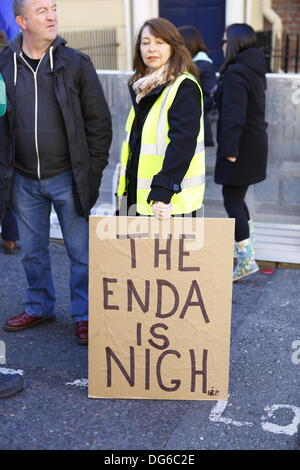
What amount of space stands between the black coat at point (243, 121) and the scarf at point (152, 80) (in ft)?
3.95

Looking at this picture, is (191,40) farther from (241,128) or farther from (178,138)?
(178,138)

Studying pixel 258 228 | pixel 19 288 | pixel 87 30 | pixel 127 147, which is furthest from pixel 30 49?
pixel 87 30

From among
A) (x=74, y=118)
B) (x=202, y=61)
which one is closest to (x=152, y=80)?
(x=74, y=118)

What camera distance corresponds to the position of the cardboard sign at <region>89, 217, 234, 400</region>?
3.26 m

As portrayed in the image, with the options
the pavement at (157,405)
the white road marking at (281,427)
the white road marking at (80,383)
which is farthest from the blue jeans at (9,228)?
the white road marking at (281,427)

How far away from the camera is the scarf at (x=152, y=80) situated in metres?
3.51

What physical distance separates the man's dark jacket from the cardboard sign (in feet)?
2.35

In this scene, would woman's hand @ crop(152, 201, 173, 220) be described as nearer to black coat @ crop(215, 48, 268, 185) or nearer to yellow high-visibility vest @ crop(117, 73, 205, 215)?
yellow high-visibility vest @ crop(117, 73, 205, 215)

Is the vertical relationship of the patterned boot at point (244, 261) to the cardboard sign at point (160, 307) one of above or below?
below

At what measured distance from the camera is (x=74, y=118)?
380cm

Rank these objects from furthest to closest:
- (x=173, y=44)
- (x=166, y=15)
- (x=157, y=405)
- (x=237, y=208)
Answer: (x=166, y=15) < (x=237, y=208) < (x=173, y=44) < (x=157, y=405)

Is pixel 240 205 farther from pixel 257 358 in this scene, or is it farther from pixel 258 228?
pixel 257 358

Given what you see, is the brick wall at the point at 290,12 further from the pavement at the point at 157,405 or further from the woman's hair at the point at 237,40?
the pavement at the point at 157,405

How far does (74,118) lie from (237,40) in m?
1.46
